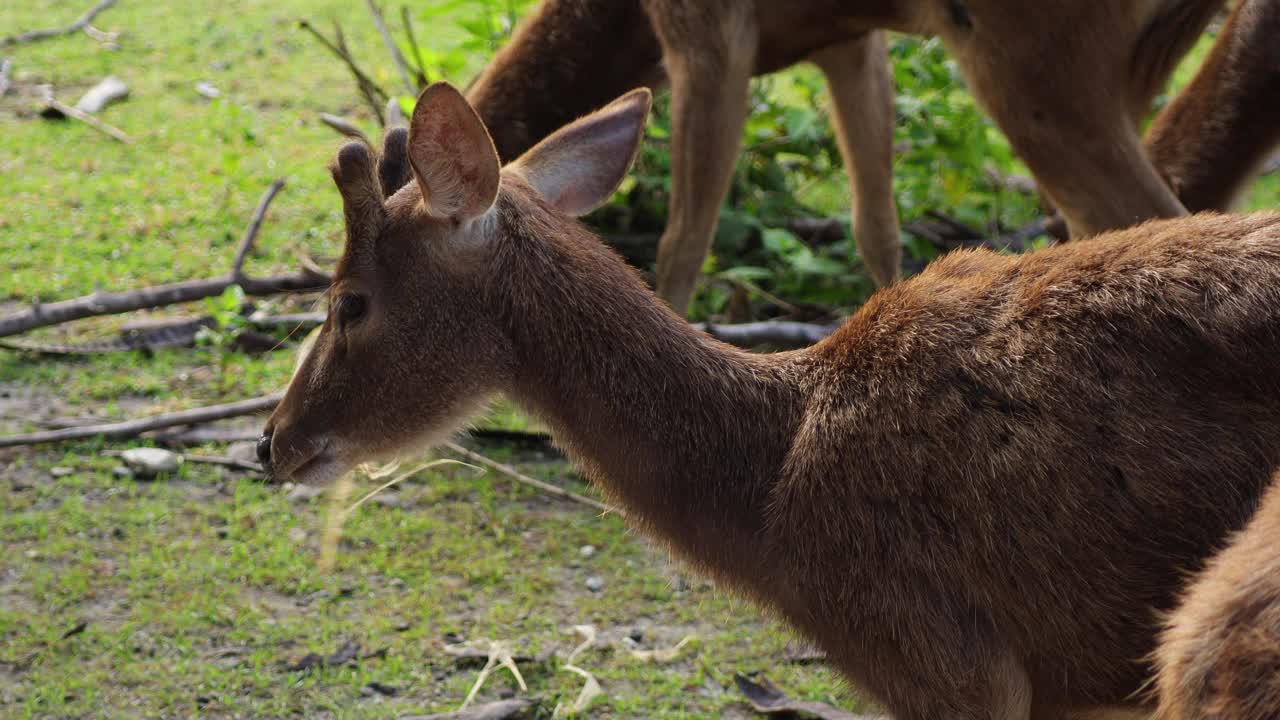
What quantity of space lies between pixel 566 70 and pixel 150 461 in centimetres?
218

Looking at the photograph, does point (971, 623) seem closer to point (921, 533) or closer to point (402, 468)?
point (921, 533)

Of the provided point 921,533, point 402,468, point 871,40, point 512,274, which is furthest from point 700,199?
point 921,533

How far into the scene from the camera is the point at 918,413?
3.08 meters

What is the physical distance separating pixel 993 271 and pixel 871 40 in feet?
9.60

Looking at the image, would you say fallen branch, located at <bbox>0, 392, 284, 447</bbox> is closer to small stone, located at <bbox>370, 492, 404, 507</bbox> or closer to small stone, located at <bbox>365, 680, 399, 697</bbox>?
small stone, located at <bbox>370, 492, 404, 507</bbox>

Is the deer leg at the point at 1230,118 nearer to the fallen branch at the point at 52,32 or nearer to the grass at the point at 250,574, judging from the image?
the grass at the point at 250,574

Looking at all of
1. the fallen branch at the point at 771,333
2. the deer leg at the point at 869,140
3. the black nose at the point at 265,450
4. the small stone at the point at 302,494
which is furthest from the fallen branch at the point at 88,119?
the black nose at the point at 265,450

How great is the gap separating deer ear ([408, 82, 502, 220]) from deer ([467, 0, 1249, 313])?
7.44 feet

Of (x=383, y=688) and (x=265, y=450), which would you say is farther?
(x=383, y=688)

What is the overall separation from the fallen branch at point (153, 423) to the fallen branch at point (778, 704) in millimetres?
2132

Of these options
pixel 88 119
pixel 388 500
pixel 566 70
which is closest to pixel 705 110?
pixel 566 70

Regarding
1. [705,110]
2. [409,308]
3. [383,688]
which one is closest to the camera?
[409,308]

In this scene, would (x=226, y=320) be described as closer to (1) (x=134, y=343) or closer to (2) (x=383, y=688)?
(1) (x=134, y=343)

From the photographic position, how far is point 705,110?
5.43m
